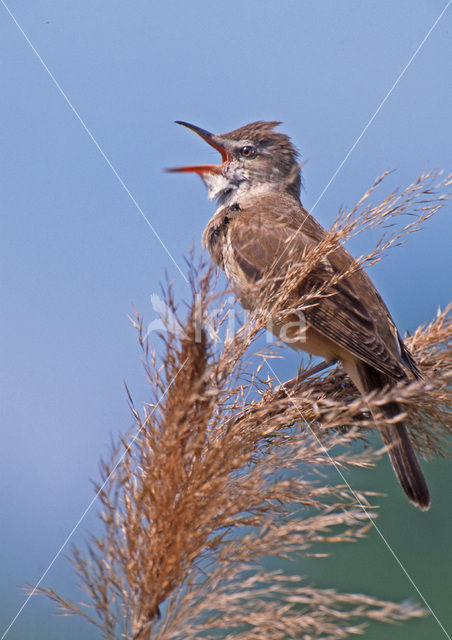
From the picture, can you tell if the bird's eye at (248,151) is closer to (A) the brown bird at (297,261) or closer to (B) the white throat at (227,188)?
(A) the brown bird at (297,261)

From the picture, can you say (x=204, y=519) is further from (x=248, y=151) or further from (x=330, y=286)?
(x=248, y=151)

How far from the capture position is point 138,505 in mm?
1379

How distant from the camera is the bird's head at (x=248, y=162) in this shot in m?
3.78

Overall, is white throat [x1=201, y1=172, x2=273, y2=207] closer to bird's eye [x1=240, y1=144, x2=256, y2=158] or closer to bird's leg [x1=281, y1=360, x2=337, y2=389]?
bird's eye [x1=240, y1=144, x2=256, y2=158]

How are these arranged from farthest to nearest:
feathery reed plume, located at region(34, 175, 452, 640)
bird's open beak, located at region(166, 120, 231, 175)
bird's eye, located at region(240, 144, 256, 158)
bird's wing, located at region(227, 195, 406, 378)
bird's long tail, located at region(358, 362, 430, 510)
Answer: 1. bird's eye, located at region(240, 144, 256, 158)
2. bird's open beak, located at region(166, 120, 231, 175)
3. bird's wing, located at region(227, 195, 406, 378)
4. bird's long tail, located at region(358, 362, 430, 510)
5. feathery reed plume, located at region(34, 175, 452, 640)

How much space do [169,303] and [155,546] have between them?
1.77 feet

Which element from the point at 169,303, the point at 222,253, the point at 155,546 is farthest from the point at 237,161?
the point at 155,546

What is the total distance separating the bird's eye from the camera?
12.9 ft

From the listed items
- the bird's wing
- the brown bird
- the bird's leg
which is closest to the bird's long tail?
the brown bird

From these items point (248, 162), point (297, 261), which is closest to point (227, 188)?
point (248, 162)

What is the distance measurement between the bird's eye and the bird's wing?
66 cm

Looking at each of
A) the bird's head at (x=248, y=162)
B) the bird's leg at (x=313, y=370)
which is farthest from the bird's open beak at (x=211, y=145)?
the bird's leg at (x=313, y=370)

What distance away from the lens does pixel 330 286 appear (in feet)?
8.96

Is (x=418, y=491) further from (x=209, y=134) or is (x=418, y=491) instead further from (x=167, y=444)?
(x=209, y=134)
